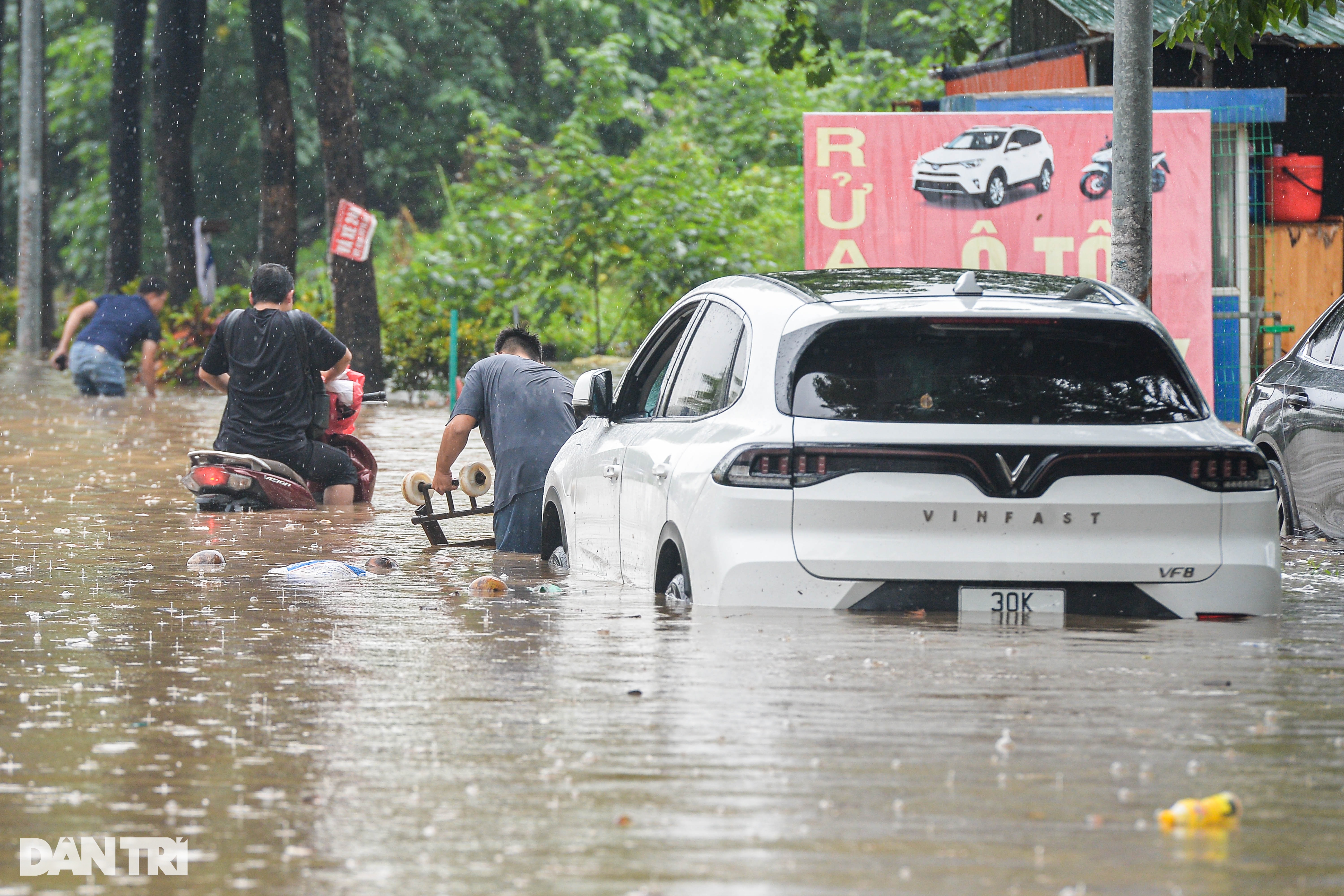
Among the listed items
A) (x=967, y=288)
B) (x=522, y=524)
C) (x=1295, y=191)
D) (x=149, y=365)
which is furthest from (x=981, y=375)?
(x=149, y=365)

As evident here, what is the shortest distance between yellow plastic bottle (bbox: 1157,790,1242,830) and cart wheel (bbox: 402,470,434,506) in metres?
6.52

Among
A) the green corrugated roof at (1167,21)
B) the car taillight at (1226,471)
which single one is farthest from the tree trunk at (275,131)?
the car taillight at (1226,471)

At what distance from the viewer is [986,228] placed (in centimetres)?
1712

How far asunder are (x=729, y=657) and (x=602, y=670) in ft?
1.38

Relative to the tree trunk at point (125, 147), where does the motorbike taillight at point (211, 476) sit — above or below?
below

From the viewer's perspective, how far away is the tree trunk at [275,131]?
1140 inches

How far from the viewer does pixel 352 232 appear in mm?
26031

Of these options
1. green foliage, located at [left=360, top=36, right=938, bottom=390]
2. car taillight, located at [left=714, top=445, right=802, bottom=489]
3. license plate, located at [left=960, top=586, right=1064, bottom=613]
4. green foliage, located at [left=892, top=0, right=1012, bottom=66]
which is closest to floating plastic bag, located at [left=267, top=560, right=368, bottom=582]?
car taillight, located at [left=714, top=445, right=802, bottom=489]

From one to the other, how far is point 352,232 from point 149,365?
3532mm

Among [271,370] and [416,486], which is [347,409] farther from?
[416,486]

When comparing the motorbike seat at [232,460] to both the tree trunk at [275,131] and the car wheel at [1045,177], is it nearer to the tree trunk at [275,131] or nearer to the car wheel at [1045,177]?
the car wheel at [1045,177]

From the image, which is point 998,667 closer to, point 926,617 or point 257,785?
point 926,617

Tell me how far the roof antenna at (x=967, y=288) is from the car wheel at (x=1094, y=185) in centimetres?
1030

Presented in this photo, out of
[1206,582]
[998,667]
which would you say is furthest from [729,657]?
[1206,582]
